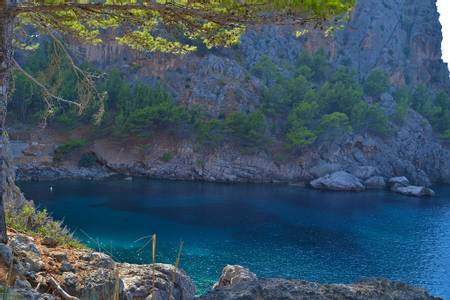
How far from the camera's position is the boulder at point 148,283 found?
731 cm

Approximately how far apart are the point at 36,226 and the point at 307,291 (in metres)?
7.78

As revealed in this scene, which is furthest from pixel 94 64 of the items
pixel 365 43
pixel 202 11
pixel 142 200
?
pixel 202 11

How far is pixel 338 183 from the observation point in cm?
4806

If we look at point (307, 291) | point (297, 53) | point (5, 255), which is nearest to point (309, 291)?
point (307, 291)

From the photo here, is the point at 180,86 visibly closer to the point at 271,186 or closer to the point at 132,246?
the point at 271,186

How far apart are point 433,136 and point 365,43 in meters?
22.4

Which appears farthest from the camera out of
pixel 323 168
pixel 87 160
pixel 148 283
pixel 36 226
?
pixel 323 168

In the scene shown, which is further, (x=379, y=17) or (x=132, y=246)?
(x=379, y=17)

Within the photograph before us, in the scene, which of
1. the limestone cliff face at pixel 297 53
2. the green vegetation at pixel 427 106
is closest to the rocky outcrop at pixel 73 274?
the limestone cliff face at pixel 297 53

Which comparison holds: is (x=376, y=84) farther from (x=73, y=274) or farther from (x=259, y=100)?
(x=73, y=274)

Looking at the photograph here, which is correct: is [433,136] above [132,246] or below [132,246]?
above

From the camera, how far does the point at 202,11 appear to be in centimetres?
734

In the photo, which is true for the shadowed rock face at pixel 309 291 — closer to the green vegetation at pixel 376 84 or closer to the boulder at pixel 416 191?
the boulder at pixel 416 191

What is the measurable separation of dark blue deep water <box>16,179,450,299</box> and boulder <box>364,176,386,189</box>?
3.67 metres
